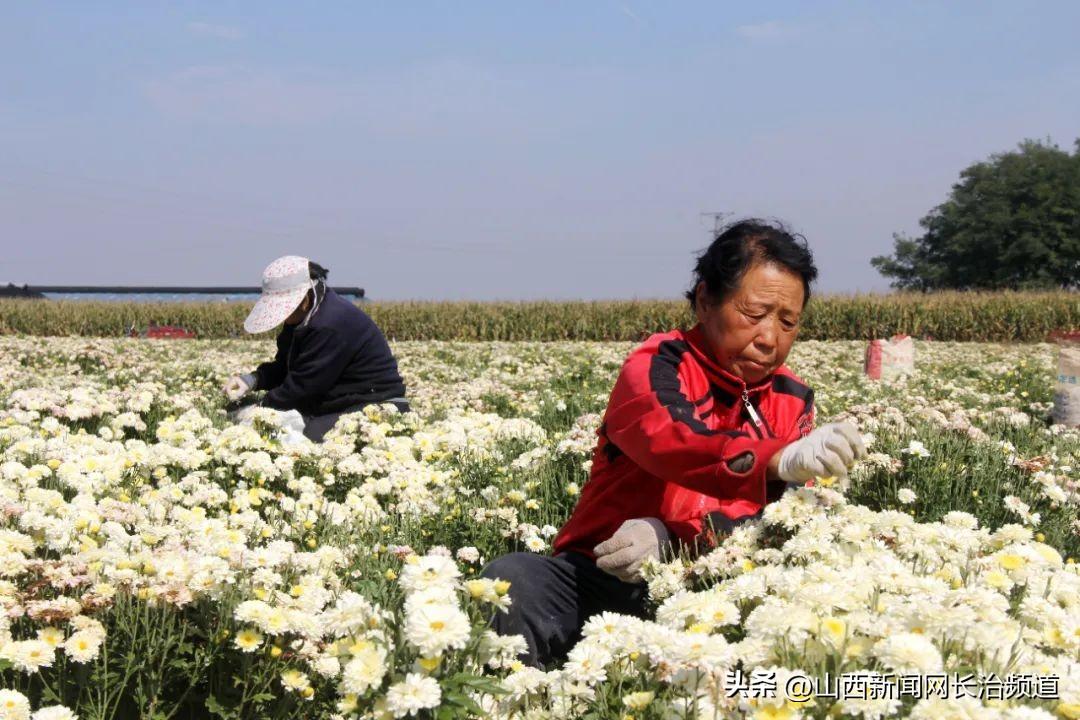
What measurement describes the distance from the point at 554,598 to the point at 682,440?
836 mm

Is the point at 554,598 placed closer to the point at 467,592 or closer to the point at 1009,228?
the point at 467,592

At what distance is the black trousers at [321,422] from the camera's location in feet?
26.7

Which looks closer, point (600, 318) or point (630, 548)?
point (630, 548)

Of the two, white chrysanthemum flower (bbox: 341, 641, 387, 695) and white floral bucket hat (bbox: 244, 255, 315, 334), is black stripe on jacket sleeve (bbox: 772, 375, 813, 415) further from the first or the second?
white floral bucket hat (bbox: 244, 255, 315, 334)

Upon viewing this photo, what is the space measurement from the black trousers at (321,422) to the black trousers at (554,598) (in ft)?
14.0

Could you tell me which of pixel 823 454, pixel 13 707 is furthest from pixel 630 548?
pixel 13 707

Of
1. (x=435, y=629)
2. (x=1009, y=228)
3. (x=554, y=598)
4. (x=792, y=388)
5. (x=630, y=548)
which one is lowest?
(x=554, y=598)

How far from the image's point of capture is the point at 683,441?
364cm

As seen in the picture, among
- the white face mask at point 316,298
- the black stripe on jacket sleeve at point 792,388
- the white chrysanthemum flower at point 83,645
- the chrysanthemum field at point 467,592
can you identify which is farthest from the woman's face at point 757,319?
the white face mask at point 316,298

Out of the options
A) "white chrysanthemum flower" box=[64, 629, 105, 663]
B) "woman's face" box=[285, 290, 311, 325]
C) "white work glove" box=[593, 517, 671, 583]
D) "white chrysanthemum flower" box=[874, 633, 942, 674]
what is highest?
"woman's face" box=[285, 290, 311, 325]

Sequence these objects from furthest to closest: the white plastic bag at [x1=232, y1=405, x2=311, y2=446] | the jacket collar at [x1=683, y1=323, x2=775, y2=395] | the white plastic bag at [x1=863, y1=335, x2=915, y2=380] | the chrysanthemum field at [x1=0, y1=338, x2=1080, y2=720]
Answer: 1. the white plastic bag at [x1=863, y1=335, x2=915, y2=380]
2. the white plastic bag at [x1=232, y1=405, x2=311, y2=446]
3. the jacket collar at [x1=683, y1=323, x2=775, y2=395]
4. the chrysanthemum field at [x1=0, y1=338, x2=1080, y2=720]

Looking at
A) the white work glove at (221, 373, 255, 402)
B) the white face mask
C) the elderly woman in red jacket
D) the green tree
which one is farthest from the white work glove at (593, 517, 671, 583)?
the green tree

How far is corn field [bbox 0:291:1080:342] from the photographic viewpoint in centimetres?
3650

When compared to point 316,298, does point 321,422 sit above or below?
below
